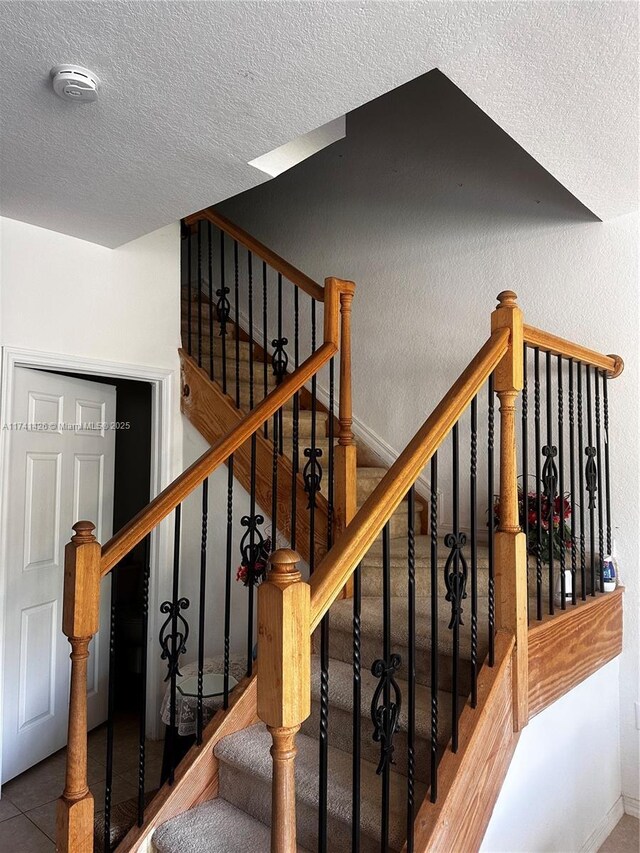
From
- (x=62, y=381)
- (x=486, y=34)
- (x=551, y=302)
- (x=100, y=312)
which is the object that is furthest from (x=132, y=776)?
(x=486, y=34)

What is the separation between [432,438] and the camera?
1611 mm

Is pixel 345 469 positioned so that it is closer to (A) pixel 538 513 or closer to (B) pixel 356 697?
(A) pixel 538 513

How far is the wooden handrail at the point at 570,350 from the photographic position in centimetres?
208

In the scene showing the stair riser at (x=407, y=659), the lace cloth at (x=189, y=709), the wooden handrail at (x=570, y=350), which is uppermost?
the wooden handrail at (x=570, y=350)

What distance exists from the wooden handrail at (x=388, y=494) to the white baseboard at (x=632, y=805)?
6.75 ft

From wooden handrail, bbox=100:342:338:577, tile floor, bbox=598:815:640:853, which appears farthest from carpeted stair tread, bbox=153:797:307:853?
tile floor, bbox=598:815:640:853

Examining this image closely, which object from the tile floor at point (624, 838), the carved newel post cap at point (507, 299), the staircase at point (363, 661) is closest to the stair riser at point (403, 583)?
the staircase at point (363, 661)

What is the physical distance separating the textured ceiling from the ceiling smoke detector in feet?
0.10

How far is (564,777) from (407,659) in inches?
28.9

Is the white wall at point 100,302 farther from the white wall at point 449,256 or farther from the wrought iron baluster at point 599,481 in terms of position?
the wrought iron baluster at point 599,481

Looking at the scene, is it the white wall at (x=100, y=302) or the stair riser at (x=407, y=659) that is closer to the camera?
the stair riser at (x=407, y=659)

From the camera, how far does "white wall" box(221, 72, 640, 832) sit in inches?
106

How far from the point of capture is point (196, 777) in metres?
Answer: 2.03

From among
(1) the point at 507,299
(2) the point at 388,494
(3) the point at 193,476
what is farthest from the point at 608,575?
(3) the point at 193,476
